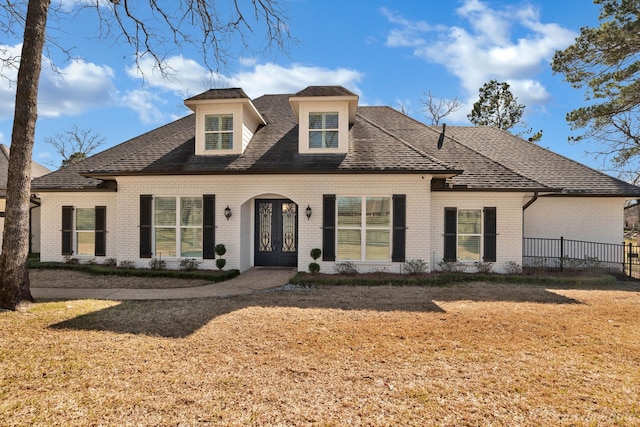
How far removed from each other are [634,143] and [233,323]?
23333 mm

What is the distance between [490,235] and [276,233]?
7210 millimetres

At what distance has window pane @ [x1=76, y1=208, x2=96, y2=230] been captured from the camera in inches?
471

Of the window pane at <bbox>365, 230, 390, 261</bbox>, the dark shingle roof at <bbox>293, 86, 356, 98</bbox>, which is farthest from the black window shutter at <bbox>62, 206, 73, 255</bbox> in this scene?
the window pane at <bbox>365, 230, 390, 261</bbox>

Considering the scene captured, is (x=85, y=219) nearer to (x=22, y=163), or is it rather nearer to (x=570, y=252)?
(x=22, y=163)

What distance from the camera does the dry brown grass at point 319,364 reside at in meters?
3.21

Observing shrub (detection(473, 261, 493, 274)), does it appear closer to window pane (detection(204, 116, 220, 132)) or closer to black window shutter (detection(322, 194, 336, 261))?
black window shutter (detection(322, 194, 336, 261))

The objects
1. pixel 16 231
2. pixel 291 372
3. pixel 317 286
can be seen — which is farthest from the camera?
pixel 317 286

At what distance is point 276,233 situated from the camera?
1159cm

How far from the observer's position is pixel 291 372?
159 inches

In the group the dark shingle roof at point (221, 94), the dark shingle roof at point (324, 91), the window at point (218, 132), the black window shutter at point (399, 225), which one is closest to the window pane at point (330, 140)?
the dark shingle roof at point (324, 91)

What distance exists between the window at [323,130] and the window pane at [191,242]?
4.86 meters

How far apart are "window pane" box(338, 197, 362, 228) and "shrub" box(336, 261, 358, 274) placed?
122 cm

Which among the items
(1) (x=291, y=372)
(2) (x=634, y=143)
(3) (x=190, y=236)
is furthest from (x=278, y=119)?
(2) (x=634, y=143)

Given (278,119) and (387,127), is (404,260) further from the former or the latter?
(278,119)
